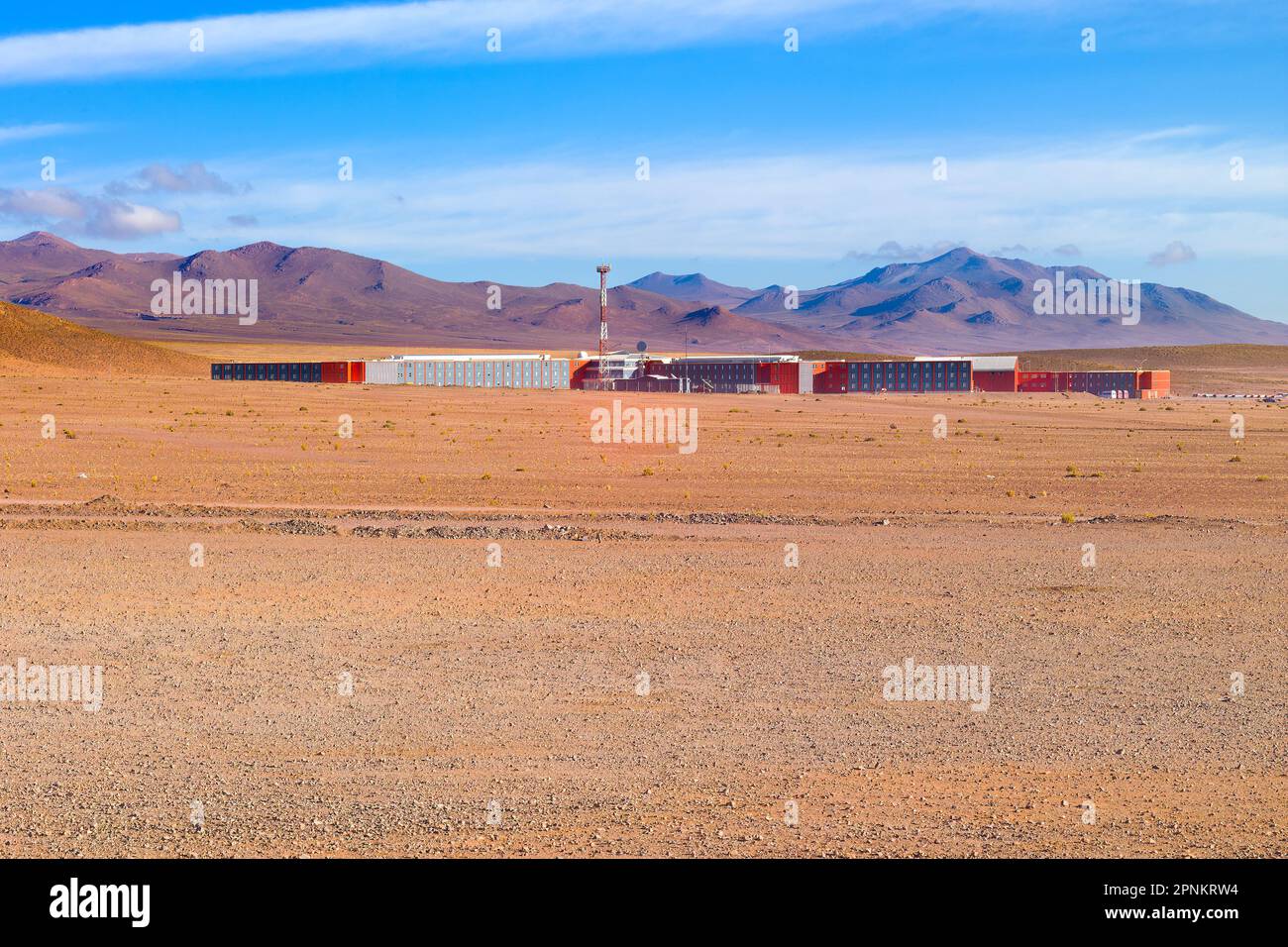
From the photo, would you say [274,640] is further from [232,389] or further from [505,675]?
[232,389]

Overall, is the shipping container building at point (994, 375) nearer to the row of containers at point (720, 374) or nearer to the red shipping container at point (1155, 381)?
the row of containers at point (720, 374)

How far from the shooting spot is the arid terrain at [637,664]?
819cm

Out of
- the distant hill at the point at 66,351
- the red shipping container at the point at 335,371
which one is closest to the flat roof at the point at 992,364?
the red shipping container at the point at 335,371

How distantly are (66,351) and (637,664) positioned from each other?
Answer: 84.4 meters

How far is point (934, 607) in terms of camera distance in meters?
16.3

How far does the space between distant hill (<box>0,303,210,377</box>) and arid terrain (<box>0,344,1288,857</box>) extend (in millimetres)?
56006

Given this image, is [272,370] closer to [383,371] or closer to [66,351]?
[383,371]

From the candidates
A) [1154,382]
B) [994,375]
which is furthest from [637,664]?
[1154,382]

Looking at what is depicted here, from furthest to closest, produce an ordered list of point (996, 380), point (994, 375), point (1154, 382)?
1. point (1154, 382)
2. point (996, 380)
3. point (994, 375)

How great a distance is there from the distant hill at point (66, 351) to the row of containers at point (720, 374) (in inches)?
1041

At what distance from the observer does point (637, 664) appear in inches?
519

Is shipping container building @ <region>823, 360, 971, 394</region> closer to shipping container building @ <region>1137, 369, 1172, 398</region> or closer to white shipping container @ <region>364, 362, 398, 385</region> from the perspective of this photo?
shipping container building @ <region>1137, 369, 1172, 398</region>

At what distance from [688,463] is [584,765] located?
28542 millimetres
